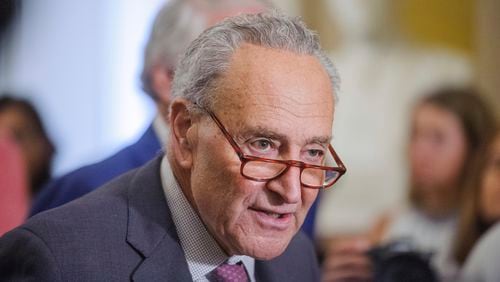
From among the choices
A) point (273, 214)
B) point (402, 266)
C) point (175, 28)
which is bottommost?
point (402, 266)

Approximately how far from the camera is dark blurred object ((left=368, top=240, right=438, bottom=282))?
106 inches

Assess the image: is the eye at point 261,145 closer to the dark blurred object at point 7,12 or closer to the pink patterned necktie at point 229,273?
the pink patterned necktie at point 229,273

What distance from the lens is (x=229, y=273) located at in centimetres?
191

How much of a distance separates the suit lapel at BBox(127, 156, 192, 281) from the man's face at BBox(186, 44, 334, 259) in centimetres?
10

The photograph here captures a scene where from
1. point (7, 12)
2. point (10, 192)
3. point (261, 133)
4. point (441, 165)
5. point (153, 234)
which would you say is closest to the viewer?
point (261, 133)

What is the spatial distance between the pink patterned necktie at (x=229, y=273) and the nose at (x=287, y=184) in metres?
0.23

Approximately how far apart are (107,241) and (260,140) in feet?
1.08

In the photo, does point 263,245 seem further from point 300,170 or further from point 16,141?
point 16,141

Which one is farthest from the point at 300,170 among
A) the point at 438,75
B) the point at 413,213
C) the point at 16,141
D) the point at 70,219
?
the point at 438,75

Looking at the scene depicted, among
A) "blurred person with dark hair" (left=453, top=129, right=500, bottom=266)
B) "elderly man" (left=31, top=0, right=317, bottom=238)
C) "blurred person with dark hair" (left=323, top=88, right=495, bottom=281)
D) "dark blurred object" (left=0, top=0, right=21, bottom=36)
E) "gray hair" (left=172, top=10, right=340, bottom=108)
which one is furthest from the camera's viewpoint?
"dark blurred object" (left=0, top=0, right=21, bottom=36)

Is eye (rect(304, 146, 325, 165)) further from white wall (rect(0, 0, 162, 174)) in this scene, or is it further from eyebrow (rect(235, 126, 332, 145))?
white wall (rect(0, 0, 162, 174))

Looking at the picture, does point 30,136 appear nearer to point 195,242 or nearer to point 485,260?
point 485,260

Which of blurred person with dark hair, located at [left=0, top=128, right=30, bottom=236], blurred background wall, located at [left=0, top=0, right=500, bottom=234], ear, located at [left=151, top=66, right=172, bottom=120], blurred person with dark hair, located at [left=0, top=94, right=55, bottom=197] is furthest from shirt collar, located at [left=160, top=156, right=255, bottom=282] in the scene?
blurred background wall, located at [left=0, top=0, right=500, bottom=234]

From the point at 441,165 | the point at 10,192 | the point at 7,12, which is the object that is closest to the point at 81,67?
the point at 7,12
